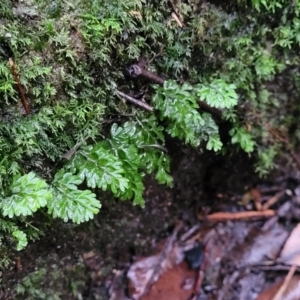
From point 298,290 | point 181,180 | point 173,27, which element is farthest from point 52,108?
point 298,290

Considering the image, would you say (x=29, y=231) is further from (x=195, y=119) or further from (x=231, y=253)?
(x=231, y=253)

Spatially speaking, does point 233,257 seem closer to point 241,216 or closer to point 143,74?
point 241,216

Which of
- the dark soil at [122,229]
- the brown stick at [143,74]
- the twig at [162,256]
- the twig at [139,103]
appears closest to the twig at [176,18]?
the brown stick at [143,74]

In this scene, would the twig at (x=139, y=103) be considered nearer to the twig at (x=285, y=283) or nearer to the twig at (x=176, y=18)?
the twig at (x=176, y=18)

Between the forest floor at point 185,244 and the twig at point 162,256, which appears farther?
the twig at point 162,256

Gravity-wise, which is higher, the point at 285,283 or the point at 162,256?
the point at 285,283

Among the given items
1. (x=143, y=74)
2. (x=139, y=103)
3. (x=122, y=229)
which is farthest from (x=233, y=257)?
(x=143, y=74)

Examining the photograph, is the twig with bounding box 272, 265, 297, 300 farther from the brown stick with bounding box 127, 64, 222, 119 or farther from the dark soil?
the brown stick with bounding box 127, 64, 222, 119

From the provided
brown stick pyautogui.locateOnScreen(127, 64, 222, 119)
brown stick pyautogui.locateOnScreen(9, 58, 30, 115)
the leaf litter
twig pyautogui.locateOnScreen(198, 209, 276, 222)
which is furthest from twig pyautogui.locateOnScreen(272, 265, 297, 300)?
brown stick pyautogui.locateOnScreen(9, 58, 30, 115)
